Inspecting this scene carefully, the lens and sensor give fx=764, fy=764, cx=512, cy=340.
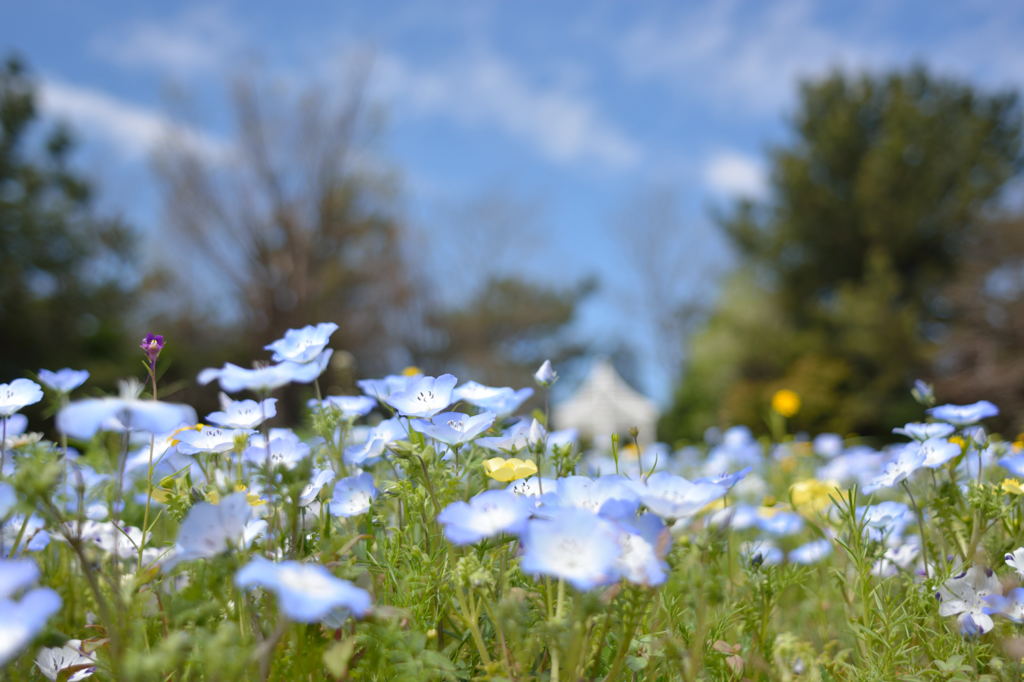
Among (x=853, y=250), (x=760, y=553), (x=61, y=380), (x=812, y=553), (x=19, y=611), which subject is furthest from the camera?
(x=853, y=250)

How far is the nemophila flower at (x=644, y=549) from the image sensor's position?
2.77ft

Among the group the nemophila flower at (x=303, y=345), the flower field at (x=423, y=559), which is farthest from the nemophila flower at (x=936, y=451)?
the nemophila flower at (x=303, y=345)

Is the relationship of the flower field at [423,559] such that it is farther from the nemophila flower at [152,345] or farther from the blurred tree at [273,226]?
the blurred tree at [273,226]

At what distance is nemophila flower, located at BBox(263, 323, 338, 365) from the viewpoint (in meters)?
1.11

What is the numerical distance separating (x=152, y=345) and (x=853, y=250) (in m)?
18.2

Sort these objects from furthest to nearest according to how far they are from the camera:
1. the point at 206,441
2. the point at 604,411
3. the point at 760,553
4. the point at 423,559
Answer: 1. the point at 604,411
2. the point at 760,553
3. the point at 206,441
4. the point at 423,559

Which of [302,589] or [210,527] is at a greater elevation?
[210,527]

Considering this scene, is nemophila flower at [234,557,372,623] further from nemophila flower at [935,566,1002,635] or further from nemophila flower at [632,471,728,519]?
nemophila flower at [935,566,1002,635]

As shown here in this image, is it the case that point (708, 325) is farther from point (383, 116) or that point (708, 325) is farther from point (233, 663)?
point (233, 663)

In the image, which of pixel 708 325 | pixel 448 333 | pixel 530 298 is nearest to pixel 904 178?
pixel 708 325

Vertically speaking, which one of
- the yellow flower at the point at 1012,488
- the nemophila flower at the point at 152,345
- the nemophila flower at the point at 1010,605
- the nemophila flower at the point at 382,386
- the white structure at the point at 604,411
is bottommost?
the nemophila flower at the point at 1010,605

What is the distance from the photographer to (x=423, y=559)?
3.75ft

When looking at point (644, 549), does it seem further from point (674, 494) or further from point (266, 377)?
point (266, 377)

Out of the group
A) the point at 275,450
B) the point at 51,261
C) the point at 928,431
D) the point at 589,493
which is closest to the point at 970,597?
the point at 928,431
